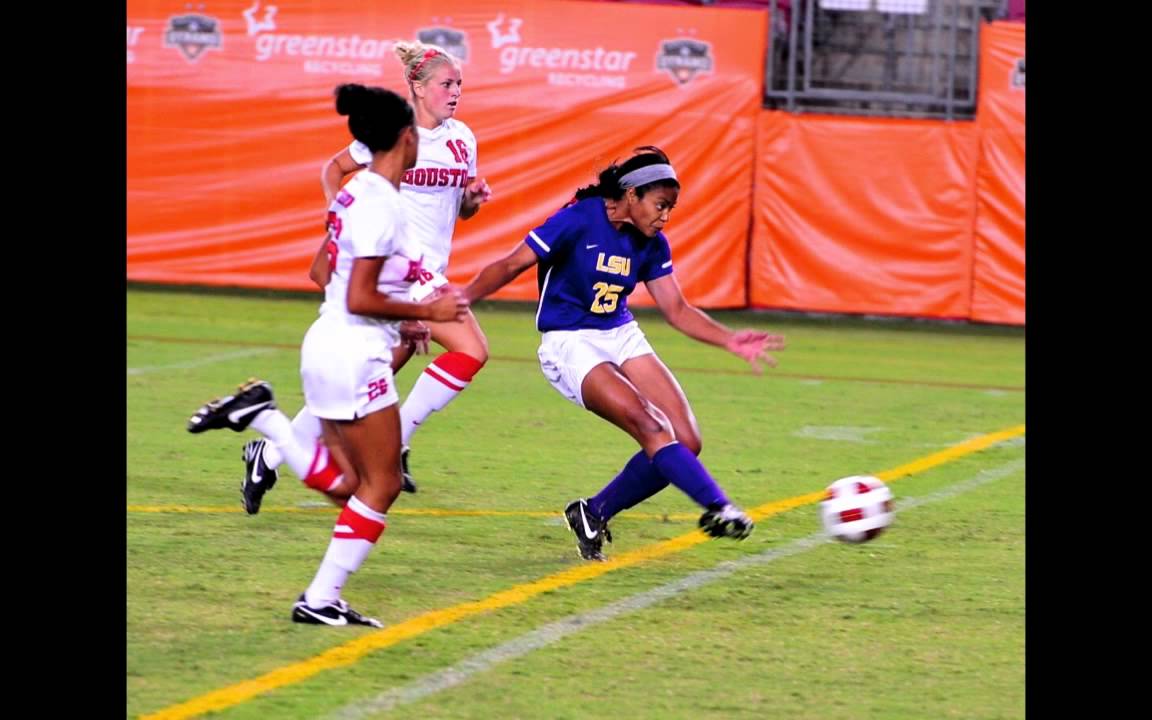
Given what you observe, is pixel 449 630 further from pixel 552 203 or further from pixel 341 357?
pixel 552 203

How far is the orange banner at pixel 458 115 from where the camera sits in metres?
19.1

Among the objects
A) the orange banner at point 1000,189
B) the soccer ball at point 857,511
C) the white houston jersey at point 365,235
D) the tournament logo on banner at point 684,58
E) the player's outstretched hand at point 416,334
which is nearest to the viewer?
the white houston jersey at point 365,235

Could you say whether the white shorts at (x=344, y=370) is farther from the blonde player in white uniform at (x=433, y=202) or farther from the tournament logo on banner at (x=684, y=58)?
the tournament logo on banner at (x=684, y=58)

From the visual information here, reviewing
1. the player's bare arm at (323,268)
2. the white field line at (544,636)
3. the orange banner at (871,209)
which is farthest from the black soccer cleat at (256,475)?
the orange banner at (871,209)

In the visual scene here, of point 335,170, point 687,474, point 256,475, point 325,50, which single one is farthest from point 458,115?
point 687,474

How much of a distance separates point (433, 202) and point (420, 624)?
12.1 feet

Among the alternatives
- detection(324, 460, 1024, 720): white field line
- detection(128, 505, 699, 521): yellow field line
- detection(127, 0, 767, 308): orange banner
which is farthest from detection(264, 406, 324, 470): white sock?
detection(127, 0, 767, 308): orange banner

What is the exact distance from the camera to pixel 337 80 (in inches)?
757

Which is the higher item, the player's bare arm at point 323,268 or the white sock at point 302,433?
the player's bare arm at point 323,268

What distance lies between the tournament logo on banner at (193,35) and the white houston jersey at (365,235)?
43.9 ft
